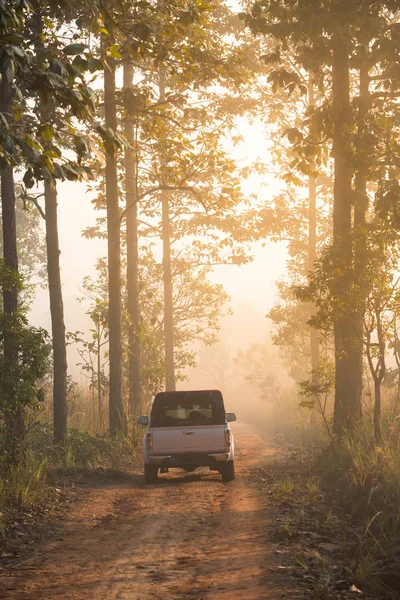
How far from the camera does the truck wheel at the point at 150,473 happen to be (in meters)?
15.1

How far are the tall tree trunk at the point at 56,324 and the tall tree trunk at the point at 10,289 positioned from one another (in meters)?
3.78

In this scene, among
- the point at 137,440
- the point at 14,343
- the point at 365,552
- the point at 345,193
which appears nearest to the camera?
the point at 365,552

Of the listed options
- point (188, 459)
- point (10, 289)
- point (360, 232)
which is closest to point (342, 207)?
point (360, 232)

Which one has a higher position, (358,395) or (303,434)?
(358,395)

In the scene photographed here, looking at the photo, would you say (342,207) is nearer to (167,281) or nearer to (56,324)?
(56,324)

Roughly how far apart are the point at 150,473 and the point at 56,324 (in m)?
5.26

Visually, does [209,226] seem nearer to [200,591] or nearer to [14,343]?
[14,343]

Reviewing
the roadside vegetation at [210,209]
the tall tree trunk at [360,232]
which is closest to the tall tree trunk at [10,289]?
the roadside vegetation at [210,209]

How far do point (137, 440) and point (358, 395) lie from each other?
6.66m

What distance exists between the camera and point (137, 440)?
67.8 feet

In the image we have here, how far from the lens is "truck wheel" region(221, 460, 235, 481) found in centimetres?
1516

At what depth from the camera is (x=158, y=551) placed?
8711mm

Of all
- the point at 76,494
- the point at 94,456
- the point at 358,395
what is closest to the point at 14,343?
the point at 76,494

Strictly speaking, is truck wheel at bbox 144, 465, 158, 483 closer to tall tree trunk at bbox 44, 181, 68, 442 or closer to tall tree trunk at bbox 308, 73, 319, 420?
tall tree trunk at bbox 44, 181, 68, 442
